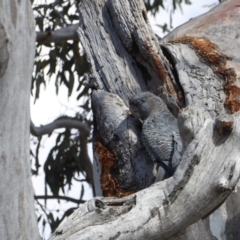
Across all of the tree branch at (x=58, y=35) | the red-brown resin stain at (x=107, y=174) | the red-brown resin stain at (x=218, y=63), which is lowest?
the red-brown resin stain at (x=107, y=174)

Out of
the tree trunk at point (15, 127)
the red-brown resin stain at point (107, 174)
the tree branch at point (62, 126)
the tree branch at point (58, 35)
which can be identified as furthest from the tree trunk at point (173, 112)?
the tree branch at point (62, 126)

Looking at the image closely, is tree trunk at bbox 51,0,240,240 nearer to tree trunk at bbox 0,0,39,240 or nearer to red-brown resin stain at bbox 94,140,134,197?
red-brown resin stain at bbox 94,140,134,197

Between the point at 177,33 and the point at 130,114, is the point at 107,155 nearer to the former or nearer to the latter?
the point at 130,114

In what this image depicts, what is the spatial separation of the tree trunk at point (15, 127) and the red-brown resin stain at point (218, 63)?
1041 mm

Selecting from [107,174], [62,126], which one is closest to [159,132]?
[107,174]

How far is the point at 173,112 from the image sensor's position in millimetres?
3010

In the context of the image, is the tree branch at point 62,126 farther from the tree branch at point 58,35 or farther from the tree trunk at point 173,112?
the tree trunk at point 173,112

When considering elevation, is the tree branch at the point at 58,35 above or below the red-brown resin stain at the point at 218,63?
above

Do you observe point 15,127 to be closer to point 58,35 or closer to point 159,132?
point 159,132

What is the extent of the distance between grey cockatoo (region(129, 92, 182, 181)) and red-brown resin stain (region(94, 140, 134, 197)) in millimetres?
A: 187

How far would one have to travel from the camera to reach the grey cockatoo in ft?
8.57

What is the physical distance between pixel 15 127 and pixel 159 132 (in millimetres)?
828

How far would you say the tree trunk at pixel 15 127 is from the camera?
6.44ft

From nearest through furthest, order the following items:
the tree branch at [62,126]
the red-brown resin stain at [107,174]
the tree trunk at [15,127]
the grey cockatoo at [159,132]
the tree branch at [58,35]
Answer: the tree trunk at [15,127], the grey cockatoo at [159,132], the red-brown resin stain at [107,174], the tree branch at [58,35], the tree branch at [62,126]
